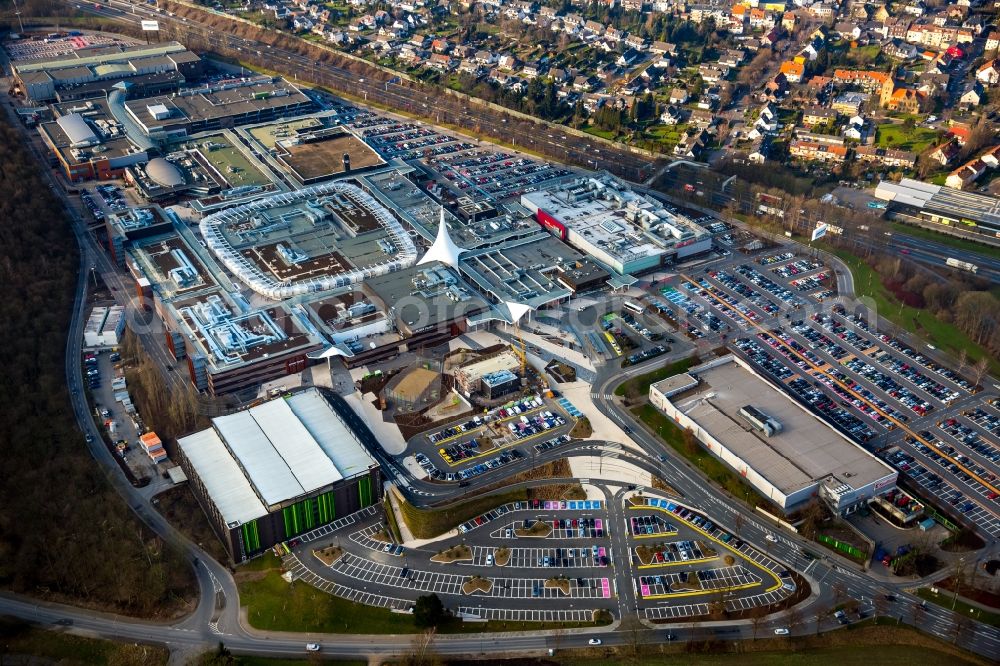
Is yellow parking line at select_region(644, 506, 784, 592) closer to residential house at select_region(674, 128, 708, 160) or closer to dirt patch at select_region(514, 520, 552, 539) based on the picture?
dirt patch at select_region(514, 520, 552, 539)

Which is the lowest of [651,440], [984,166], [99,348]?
[99,348]

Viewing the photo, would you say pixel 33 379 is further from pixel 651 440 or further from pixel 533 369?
pixel 651 440

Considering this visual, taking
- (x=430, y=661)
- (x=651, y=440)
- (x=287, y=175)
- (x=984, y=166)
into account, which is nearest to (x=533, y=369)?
(x=651, y=440)

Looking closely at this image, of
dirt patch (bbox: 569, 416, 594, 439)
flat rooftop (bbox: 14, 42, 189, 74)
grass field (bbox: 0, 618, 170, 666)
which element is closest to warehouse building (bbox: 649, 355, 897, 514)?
dirt patch (bbox: 569, 416, 594, 439)

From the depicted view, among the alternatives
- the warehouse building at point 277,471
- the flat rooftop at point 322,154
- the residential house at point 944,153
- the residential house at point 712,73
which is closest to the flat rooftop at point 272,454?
the warehouse building at point 277,471

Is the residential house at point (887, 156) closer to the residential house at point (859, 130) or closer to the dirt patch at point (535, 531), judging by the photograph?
the residential house at point (859, 130)

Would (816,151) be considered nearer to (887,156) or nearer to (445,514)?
(887,156)
